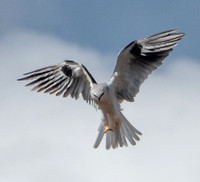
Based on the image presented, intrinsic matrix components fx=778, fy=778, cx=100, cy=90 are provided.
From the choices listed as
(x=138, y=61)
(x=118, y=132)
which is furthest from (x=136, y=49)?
(x=118, y=132)

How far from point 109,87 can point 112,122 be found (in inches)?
21.2

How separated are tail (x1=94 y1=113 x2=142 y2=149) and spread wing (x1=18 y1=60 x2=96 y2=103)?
676 millimetres

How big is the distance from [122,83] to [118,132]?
2.53 feet

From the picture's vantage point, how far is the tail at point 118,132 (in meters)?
12.0

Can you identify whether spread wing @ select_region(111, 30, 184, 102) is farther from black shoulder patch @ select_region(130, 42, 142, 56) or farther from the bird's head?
the bird's head

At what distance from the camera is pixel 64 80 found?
1284cm

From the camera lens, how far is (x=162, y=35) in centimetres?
1191

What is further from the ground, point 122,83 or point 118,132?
point 122,83

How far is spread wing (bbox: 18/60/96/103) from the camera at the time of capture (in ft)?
41.3

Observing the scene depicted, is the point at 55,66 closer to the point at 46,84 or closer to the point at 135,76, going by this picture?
the point at 46,84

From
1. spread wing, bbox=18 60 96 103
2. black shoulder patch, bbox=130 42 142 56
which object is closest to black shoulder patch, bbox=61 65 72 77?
spread wing, bbox=18 60 96 103

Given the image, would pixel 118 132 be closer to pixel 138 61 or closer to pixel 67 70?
pixel 138 61

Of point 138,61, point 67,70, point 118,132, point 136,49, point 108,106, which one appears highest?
point 136,49

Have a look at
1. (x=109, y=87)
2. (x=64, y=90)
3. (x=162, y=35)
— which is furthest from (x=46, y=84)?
(x=162, y=35)
